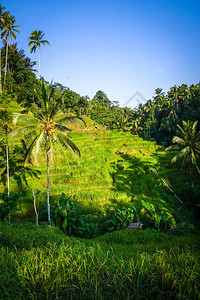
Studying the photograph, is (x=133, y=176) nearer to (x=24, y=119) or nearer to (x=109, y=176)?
(x=109, y=176)

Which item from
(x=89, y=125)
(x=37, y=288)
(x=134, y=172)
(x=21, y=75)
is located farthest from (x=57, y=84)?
(x=37, y=288)

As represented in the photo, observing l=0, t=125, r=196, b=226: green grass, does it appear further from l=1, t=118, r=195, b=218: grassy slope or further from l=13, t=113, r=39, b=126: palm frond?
l=13, t=113, r=39, b=126: palm frond

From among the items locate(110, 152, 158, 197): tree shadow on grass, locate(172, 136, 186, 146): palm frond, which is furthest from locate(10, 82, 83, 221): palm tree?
locate(172, 136, 186, 146): palm frond

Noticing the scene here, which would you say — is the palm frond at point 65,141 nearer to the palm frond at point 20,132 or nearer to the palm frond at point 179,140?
the palm frond at point 20,132

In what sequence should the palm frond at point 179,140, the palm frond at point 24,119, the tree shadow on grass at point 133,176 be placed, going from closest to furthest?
the palm frond at point 24,119 < the tree shadow on grass at point 133,176 < the palm frond at point 179,140

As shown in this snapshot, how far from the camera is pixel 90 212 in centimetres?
1159

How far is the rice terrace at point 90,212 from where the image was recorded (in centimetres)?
260

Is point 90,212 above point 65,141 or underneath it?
underneath

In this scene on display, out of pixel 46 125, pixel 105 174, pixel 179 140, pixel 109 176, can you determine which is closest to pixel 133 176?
pixel 109 176

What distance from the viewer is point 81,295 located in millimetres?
2410

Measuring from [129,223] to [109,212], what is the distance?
1.67 m

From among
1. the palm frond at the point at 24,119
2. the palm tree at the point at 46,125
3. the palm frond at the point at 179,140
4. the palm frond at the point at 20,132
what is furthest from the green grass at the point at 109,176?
the palm frond at the point at 179,140

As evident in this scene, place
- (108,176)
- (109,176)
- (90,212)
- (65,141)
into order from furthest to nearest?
(109,176)
(108,176)
(90,212)
(65,141)

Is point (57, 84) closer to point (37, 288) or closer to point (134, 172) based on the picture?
point (134, 172)
